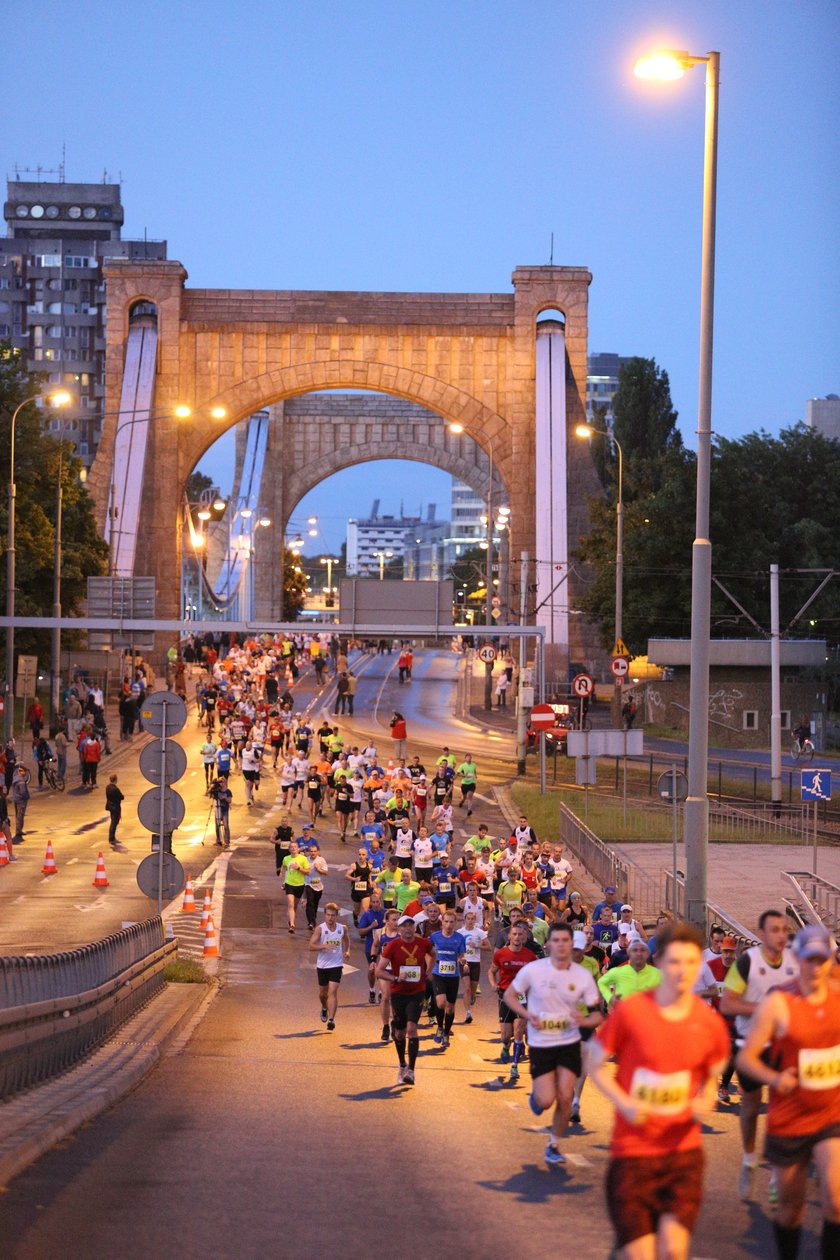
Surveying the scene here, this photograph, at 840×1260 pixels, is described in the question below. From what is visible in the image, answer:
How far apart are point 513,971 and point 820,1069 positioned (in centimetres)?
771

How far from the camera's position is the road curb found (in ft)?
33.6

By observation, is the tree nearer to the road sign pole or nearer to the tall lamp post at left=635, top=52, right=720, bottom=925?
the road sign pole

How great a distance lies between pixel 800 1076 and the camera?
7.57 meters

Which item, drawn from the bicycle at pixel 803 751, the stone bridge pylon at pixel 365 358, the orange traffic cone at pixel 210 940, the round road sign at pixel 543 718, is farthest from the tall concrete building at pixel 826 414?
the orange traffic cone at pixel 210 940

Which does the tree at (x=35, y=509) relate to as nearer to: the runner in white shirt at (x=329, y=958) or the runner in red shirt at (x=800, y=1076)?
the runner in white shirt at (x=329, y=958)

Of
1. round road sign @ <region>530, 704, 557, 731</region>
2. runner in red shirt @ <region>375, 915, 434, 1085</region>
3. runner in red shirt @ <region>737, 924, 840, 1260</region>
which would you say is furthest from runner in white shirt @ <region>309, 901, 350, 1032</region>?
round road sign @ <region>530, 704, 557, 731</region>

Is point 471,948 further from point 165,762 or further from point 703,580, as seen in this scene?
point 703,580

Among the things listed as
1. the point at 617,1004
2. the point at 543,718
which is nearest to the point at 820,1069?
the point at 617,1004

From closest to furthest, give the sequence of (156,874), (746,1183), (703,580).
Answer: (746,1183), (703,580), (156,874)

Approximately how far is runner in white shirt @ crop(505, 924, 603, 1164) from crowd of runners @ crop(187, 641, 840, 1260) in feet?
0.04

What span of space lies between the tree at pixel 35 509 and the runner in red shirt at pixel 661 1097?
157 ft

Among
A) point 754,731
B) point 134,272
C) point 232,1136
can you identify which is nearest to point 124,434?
point 134,272

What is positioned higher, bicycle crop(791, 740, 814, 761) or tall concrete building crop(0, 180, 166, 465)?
tall concrete building crop(0, 180, 166, 465)

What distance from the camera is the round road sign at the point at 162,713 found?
20.3 m
